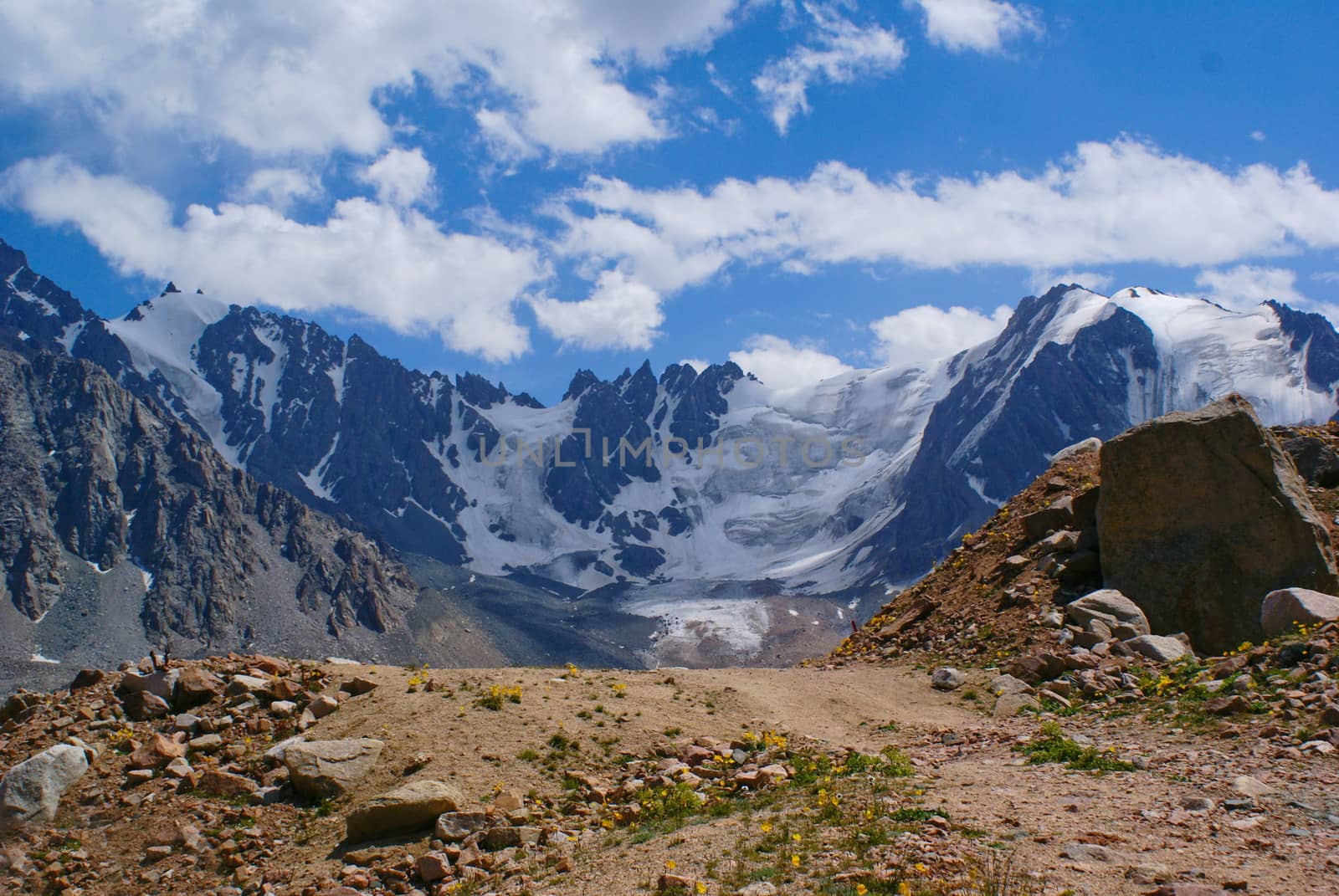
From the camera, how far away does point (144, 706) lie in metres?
17.8

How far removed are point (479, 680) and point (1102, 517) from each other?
16.1m

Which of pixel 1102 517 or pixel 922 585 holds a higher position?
pixel 1102 517

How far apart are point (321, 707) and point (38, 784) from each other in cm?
446

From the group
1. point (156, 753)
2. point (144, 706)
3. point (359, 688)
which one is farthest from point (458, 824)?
point (144, 706)

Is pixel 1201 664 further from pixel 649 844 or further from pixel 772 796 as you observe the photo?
pixel 649 844

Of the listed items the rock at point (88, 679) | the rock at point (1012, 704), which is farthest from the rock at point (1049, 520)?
the rock at point (88, 679)

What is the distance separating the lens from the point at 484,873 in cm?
1223

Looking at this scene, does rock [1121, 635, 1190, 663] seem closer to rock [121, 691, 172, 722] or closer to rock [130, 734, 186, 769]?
rock [130, 734, 186, 769]

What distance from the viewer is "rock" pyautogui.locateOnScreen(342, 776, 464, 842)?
13508mm

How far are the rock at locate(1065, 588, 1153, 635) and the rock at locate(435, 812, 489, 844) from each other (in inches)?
589

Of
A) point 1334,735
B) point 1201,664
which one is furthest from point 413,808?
point 1201,664

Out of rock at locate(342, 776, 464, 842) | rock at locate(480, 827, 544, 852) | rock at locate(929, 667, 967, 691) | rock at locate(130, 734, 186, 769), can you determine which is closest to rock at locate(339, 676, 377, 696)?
rock at locate(130, 734, 186, 769)

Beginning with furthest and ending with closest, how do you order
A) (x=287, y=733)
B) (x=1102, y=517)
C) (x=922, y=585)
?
(x=922, y=585), (x=1102, y=517), (x=287, y=733)

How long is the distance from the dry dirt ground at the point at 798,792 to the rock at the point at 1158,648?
3441 mm
